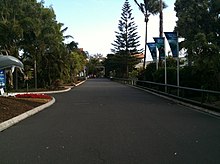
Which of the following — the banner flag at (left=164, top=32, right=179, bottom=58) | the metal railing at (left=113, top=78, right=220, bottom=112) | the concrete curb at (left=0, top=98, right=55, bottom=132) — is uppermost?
the banner flag at (left=164, top=32, right=179, bottom=58)

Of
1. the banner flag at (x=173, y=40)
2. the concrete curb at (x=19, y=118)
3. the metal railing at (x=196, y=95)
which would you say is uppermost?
the banner flag at (x=173, y=40)

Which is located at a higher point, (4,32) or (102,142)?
(4,32)

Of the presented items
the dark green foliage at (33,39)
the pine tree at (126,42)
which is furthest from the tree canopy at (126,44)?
the dark green foliage at (33,39)

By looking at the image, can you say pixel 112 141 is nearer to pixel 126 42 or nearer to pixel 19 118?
pixel 19 118

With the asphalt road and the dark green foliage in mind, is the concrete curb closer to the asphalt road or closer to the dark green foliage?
the asphalt road

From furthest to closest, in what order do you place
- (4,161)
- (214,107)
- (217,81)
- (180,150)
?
(217,81) → (214,107) → (180,150) → (4,161)

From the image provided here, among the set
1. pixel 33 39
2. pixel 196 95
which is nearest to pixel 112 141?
pixel 196 95

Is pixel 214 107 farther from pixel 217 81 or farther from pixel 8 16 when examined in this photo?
pixel 8 16

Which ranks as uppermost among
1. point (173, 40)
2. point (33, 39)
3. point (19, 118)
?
point (33, 39)

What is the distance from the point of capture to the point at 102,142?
32.3ft

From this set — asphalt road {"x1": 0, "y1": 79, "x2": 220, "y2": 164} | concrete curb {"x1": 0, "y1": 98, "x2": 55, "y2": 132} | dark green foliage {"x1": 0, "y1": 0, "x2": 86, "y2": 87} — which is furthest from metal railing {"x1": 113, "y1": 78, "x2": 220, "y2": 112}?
dark green foliage {"x1": 0, "y1": 0, "x2": 86, "y2": 87}

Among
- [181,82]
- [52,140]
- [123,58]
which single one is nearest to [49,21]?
[181,82]

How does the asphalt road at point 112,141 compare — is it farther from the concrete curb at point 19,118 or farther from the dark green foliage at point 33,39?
the dark green foliage at point 33,39

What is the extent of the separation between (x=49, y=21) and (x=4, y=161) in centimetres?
3748
